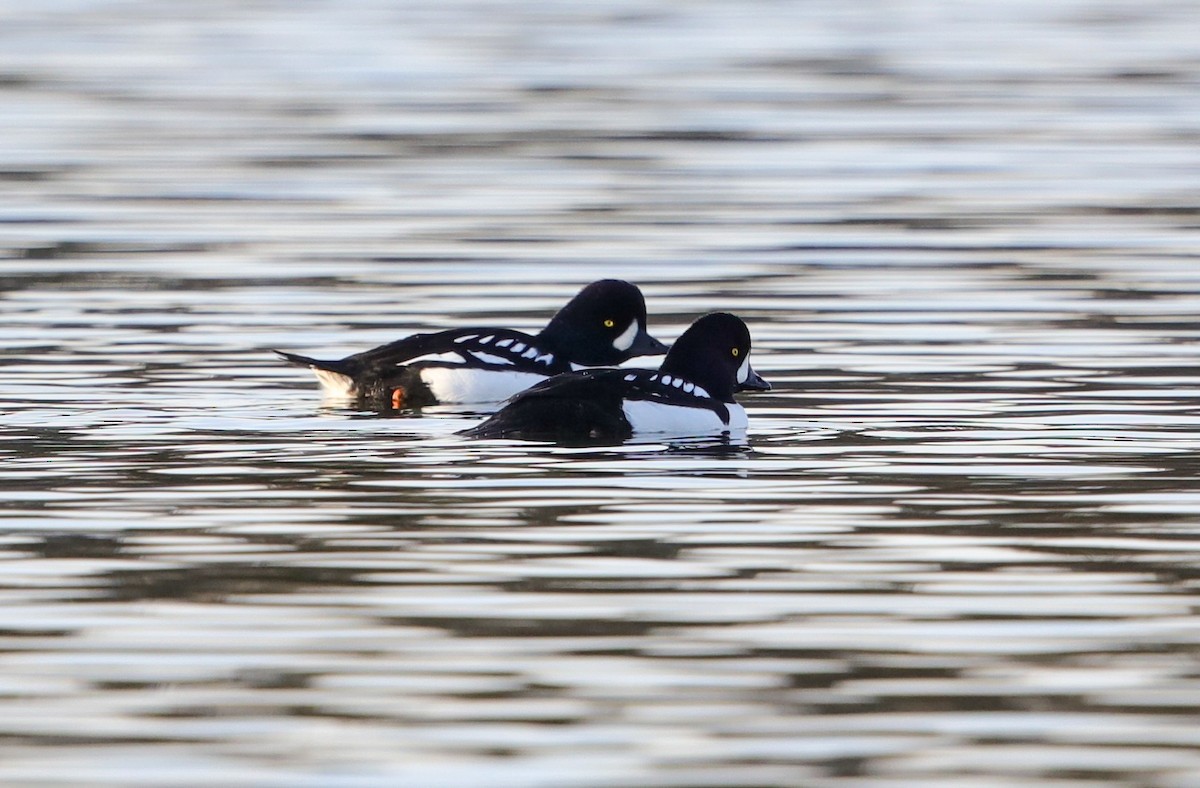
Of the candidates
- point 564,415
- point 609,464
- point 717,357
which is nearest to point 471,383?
point 717,357

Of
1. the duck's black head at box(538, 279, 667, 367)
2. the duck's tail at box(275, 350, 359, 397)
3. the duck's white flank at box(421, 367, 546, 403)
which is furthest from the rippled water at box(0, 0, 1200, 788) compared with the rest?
the duck's black head at box(538, 279, 667, 367)

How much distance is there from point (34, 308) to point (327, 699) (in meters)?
9.85

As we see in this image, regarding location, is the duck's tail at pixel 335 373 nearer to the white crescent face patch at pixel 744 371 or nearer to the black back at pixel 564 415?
the black back at pixel 564 415

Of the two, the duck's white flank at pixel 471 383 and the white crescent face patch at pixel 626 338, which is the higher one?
the white crescent face patch at pixel 626 338

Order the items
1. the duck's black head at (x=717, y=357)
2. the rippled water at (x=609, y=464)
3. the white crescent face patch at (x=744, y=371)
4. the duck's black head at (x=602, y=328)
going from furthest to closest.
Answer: the duck's black head at (x=602, y=328) < the white crescent face patch at (x=744, y=371) < the duck's black head at (x=717, y=357) < the rippled water at (x=609, y=464)

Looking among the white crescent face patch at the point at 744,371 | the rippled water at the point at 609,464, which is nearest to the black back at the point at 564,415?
the rippled water at the point at 609,464

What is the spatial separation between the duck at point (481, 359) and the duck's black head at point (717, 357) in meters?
1.05

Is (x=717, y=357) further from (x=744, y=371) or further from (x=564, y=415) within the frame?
(x=564, y=415)

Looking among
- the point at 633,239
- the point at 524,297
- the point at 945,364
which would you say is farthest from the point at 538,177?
the point at 945,364

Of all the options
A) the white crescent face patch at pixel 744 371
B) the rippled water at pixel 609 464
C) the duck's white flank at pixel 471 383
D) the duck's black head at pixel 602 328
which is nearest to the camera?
the rippled water at pixel 609 464

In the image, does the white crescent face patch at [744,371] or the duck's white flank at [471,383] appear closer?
the white crescent face patch at [744,371]

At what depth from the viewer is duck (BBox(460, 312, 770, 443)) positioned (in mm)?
11820

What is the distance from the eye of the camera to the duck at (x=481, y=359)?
529 inches

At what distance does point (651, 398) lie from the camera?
12203 millimetres
